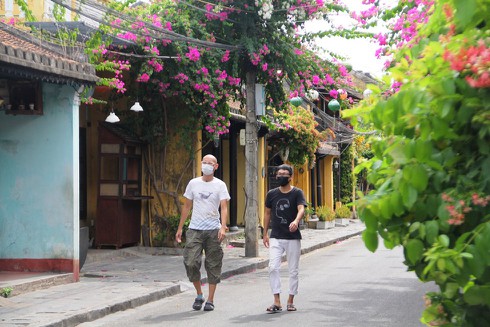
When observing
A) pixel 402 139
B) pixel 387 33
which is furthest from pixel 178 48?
pixel 402 139

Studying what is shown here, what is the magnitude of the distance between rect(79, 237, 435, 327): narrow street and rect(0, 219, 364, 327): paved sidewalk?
0.62 feet

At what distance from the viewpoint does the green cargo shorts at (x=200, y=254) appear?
10.5 m

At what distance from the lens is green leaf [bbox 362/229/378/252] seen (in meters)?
3.18

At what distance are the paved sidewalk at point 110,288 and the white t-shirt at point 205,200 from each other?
5.03 feet

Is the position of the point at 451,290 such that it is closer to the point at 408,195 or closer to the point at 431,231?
the point at 431,231

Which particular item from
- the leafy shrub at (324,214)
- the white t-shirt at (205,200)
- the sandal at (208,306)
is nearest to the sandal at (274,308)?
the sandal at (208,306)

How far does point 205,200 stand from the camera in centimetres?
1051

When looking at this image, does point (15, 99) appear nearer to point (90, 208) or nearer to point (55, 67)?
point (55, 67)

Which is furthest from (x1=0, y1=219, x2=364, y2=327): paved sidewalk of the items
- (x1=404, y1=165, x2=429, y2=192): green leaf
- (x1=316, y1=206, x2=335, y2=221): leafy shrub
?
(x1=316, y1=206, x2=335, y2=221): leafy shrub

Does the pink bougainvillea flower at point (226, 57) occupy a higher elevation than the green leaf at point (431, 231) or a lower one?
higher

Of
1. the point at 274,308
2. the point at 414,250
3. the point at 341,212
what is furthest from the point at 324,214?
the point at 414,250

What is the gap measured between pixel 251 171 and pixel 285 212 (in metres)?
8.02

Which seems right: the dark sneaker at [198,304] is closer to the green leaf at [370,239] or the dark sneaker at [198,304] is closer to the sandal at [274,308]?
the sandal at [274,308]

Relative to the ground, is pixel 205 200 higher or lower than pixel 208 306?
higher
